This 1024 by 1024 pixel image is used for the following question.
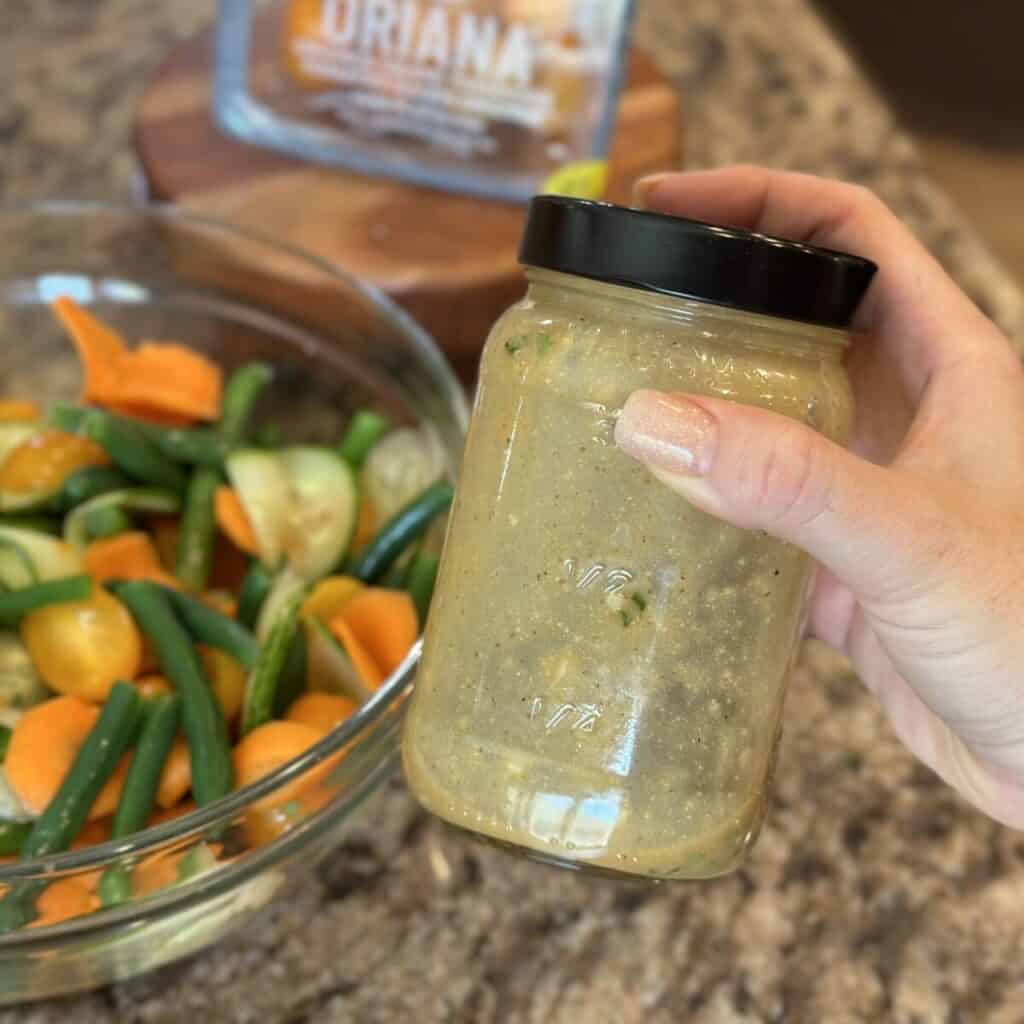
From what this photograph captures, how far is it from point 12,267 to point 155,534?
1.42ft

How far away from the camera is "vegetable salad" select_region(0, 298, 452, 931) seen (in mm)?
896

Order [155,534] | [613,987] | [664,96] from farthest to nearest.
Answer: [664,96], [155,534], [613,987]

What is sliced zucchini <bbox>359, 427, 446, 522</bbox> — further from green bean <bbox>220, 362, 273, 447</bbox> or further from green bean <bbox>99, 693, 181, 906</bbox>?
green bean <bbox>99, 693, 181, 906</bbox>

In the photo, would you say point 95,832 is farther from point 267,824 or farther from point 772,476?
point 772,476

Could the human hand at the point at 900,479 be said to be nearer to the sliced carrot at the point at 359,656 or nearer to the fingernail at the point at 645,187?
the fingernail at the point at 645,187

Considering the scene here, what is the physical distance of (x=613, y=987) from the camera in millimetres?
973

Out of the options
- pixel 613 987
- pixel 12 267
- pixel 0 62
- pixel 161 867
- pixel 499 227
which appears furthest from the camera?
pixel 0 62

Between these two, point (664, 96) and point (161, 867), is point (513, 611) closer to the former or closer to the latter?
point (161, 867)

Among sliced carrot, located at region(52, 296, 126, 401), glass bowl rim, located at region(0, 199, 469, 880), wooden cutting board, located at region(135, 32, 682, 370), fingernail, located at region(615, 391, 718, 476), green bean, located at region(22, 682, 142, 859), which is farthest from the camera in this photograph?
wooden cutting board, located at region(135, 32, 682, 370)

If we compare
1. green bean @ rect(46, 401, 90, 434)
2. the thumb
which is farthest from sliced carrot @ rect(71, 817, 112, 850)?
the thumb

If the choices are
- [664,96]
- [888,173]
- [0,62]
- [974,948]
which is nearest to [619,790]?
[974,948]

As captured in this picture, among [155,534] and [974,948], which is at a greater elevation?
[155,534]

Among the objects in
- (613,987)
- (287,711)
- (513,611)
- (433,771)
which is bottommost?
(613,987)

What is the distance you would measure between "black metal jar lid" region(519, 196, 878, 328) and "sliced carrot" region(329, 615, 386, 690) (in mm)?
438
